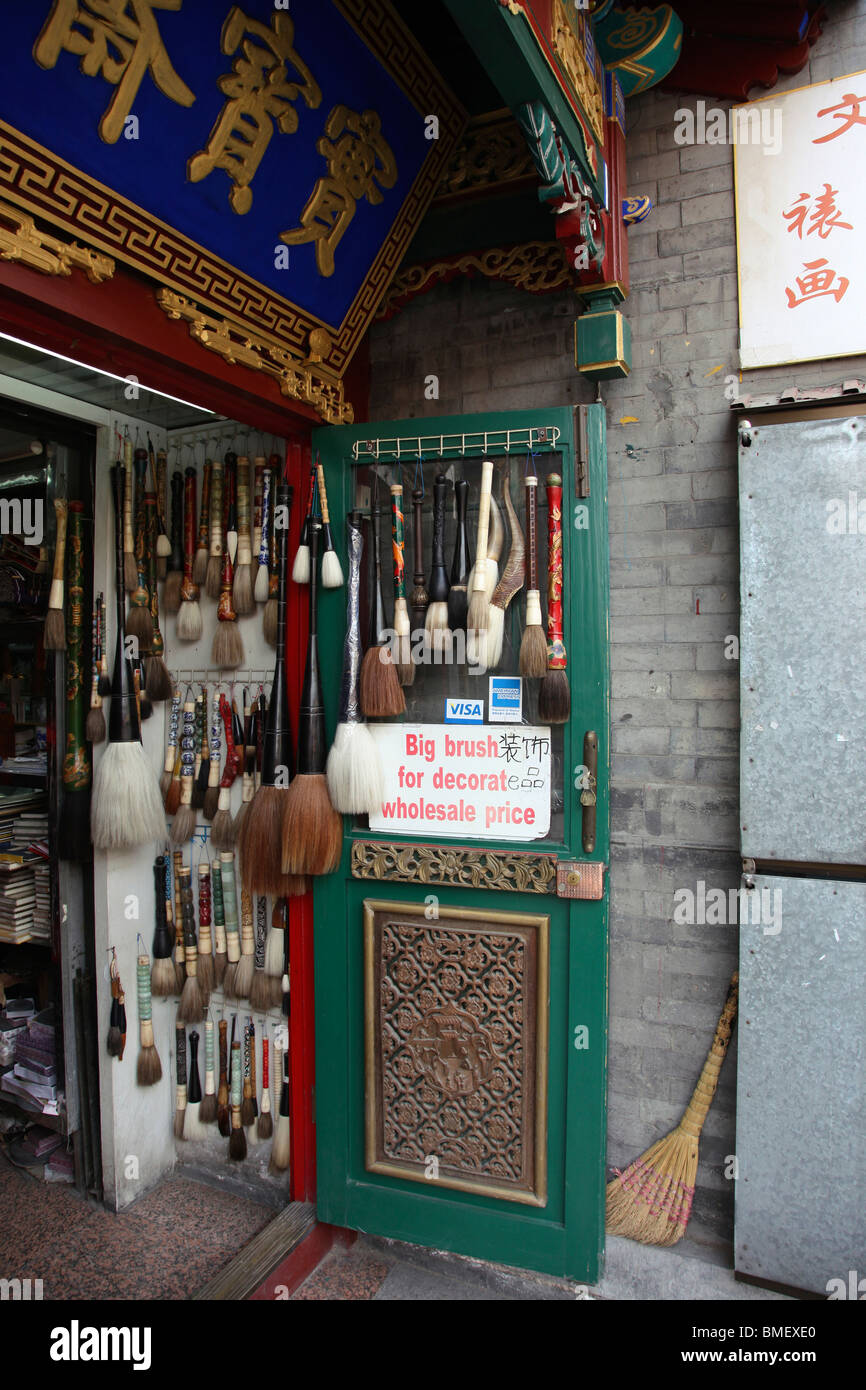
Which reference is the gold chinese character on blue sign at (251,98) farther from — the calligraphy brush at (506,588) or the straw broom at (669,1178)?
the straw broom at (669,1178)

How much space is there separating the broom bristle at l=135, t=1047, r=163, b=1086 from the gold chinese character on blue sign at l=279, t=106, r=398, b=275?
9.51 ft

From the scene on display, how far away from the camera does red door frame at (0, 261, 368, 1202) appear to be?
1.77 m

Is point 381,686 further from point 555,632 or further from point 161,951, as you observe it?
point 161,951

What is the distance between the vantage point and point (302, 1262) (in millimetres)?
2660

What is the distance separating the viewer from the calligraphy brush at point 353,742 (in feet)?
8.42

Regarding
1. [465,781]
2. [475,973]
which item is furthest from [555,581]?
[475,973]

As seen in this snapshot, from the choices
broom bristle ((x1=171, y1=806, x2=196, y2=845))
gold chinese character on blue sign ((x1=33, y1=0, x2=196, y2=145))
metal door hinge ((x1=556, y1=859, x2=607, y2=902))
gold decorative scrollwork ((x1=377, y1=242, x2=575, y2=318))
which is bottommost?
metal door hinge ((x1=556, y1=859, x2=607, y2=902))

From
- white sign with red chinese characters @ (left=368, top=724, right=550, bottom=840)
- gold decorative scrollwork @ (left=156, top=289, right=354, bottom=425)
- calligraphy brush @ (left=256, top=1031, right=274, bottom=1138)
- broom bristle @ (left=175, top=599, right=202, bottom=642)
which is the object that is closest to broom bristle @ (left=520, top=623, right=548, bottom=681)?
white sign with red chinese characters @ (left=368, top=724, right=550, bottom=840)

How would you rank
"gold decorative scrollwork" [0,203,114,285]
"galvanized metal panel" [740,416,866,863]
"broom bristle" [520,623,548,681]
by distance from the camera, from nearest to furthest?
"gold decorative scrollwork" [0,203,114,285]
"galvanized metal panel" [740,416,866,863]
"broom bristle" [520,623,548,681]

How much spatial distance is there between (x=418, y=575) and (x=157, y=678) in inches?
47.2

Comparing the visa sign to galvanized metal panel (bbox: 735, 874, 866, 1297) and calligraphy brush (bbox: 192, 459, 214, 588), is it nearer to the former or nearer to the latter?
galvanized metal panel (bbox: 735, 874, 866, 1297)

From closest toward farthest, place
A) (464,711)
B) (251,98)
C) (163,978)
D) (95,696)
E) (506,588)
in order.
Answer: (251,98) < (506,588) < (464,711) < (95,696) < (163,978)

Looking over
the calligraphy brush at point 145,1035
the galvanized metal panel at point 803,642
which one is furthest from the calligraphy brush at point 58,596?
the galvanized metal panel at point 803,642

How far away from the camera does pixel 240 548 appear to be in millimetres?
2994
